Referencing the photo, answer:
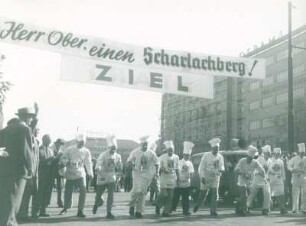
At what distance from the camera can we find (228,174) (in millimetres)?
15992

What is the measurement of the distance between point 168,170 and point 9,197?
19.7 feet

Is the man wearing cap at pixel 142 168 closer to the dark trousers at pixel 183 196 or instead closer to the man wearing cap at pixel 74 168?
the man wearing cap at pixel 74 168

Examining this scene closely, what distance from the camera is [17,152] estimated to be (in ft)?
25.4

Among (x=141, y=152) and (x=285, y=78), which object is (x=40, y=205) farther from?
(x=285, y=78)

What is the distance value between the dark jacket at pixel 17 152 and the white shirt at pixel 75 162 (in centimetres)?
410

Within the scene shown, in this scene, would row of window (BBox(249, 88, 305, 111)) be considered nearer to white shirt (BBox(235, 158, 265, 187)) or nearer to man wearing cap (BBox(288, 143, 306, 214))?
man wearing cap (BBox(288, 143, 306, 214))

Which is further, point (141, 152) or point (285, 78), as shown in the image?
point (285, 78)

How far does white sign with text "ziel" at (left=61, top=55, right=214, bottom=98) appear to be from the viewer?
10.1 m

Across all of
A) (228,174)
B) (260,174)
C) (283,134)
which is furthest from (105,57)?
(283,134)

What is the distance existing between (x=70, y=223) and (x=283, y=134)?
49.5m

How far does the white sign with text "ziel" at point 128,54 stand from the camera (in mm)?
9734

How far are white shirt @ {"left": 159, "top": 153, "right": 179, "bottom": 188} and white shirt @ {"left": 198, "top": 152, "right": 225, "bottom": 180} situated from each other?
0.73m

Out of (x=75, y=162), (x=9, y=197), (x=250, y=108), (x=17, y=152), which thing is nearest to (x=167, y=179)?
(x=75, y=162)

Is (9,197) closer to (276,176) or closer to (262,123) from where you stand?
(276,176)
